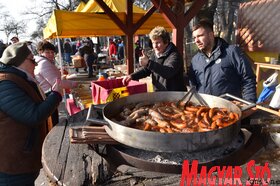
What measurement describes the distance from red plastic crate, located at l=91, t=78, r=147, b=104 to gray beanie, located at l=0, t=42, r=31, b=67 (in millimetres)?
1394

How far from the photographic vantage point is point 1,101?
6.60 feet

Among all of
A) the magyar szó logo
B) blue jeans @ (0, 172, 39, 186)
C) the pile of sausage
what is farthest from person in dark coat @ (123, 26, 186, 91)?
blue jeans @ (0, 172, 39, 186)

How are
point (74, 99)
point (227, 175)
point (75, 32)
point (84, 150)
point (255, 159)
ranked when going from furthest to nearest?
point (75, 32)
point (74, 99)
point (84, 150)
point (255, 159)
point (227, 175)

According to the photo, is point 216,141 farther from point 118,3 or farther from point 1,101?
point 118,3

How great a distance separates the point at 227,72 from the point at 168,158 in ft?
5.02

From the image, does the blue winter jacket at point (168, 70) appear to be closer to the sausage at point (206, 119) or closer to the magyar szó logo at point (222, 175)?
the sausage at point (206, 119)

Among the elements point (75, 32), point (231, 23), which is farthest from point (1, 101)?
point (231, 23)

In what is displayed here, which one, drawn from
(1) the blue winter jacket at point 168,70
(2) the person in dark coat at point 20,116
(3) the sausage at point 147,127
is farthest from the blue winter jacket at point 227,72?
(2) the person in dark coat at point 20,116

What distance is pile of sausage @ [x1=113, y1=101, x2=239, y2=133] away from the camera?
74.6 inches

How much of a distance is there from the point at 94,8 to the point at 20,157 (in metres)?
7.52

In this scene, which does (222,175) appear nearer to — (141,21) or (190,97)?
(190,97)

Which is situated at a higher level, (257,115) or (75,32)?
(75,32)

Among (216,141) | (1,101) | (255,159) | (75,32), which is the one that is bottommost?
(255,159)

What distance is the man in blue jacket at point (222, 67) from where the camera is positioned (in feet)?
8.80
